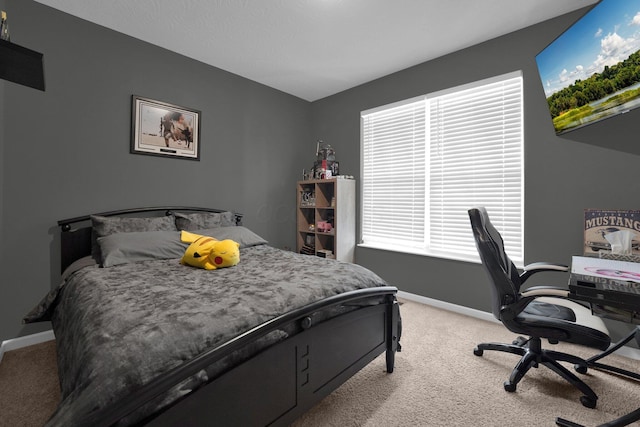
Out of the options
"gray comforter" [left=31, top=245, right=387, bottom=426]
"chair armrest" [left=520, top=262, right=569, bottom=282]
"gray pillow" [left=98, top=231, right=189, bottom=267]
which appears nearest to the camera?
"gray comforter" [left=31, top=245, right=387, bottom=426]

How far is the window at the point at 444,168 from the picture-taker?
9.25ft

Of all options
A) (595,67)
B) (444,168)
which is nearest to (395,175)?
(444,168)

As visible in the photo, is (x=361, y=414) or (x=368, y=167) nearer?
(x=361, y=414)

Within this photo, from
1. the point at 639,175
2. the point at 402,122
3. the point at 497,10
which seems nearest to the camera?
the point at 639,175

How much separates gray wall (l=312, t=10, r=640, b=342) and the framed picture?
2550 mm

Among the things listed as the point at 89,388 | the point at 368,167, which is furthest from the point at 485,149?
the point at 89,388

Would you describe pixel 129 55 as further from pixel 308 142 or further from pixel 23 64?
pixel 308 142

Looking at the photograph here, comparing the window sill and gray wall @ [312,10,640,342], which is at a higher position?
gray wall @ [312,10,640,342]

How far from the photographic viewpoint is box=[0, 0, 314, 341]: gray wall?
231cm

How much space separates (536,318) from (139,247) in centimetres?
281

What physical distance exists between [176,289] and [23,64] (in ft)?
4.42

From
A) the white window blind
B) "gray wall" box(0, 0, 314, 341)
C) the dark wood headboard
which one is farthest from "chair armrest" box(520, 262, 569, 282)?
the dark wood headboard

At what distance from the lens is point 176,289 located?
157 cm

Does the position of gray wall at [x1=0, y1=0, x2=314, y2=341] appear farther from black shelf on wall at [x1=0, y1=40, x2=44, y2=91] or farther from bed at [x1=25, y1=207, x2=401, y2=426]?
black shelf on wall at [x1=0, y1=40, x2=44, y2=91]
